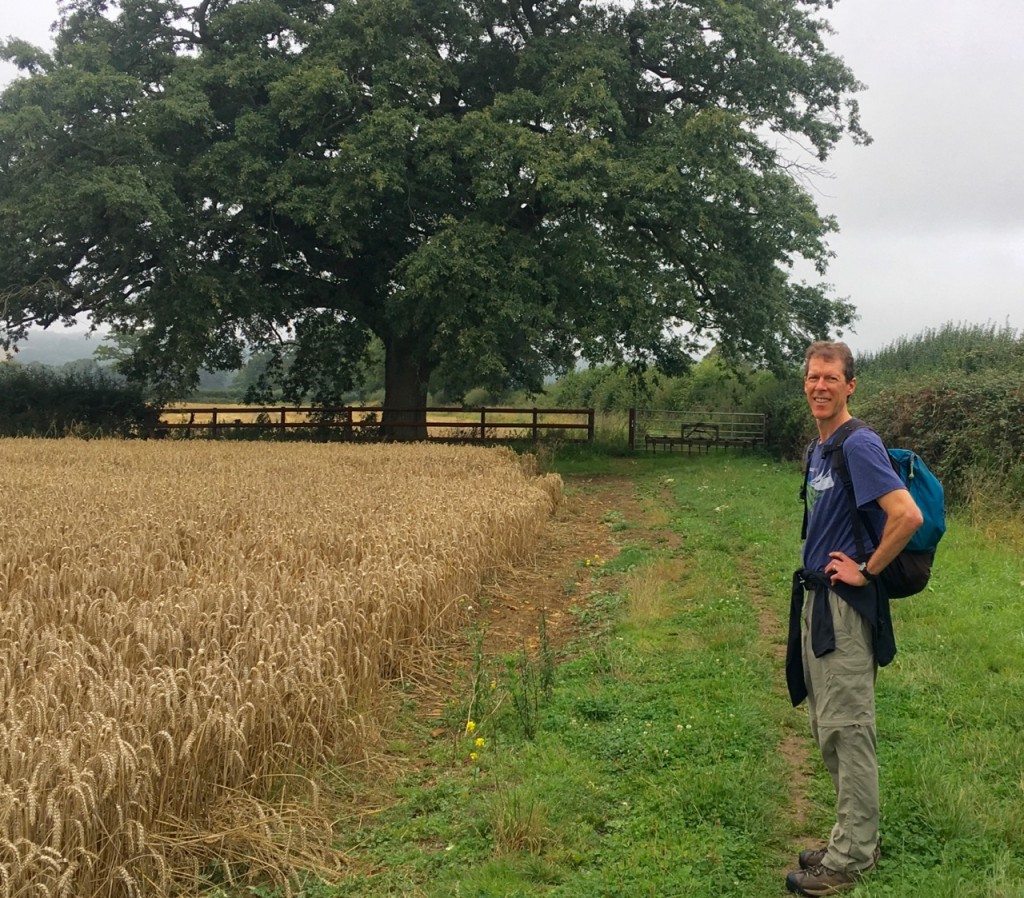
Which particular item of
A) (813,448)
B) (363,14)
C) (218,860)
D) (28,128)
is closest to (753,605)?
(813,448)

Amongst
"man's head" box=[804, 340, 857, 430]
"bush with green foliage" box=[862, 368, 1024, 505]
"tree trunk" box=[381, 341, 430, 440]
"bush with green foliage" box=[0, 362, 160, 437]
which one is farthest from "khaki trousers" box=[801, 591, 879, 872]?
"bush with green foliage" box=[0, 362, 160, 437]

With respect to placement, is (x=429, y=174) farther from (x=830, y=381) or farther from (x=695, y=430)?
(x=830, y=381)

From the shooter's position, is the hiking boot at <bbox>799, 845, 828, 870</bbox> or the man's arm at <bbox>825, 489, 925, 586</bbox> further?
the hiking boot at <bbox>799, 845, 828, 870</bbox>

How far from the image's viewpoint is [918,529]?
341 centimetres

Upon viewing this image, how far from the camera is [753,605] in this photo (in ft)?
26.2

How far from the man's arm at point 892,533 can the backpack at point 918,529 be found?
62mm

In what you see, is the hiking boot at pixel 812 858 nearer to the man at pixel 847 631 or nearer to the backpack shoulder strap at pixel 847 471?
the man at pixel 847 631

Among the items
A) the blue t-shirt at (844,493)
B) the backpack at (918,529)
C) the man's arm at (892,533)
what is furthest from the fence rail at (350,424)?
the man's arm at (892,533)

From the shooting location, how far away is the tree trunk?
82.0ft

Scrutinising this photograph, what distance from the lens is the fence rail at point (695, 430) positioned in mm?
25703

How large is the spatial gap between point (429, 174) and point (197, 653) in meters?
17.4

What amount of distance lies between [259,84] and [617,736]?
20960 mm

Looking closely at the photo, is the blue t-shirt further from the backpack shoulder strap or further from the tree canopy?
the tree canopy

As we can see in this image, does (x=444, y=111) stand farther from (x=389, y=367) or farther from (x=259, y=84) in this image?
(x=389, y=367)
